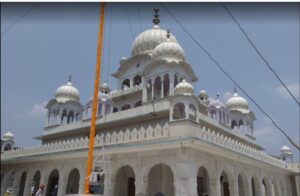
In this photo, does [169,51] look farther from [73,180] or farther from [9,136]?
[9,136]

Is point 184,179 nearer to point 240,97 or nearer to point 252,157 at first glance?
point 252,157

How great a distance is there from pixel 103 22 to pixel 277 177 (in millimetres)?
18258

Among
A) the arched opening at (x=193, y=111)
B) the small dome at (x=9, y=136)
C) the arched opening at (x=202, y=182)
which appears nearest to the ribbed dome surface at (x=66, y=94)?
the small dome at (x=9, y=136)

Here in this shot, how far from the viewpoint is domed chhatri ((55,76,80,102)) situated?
2583 centimetres

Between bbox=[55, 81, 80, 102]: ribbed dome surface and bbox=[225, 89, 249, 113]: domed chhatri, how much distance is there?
14341mm

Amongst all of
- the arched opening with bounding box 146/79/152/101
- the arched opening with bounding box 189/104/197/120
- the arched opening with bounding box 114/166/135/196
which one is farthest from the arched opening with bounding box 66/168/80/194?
the arched opening with bounding box 189/104/197/120

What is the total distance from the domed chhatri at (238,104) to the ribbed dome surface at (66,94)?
14.3 meters

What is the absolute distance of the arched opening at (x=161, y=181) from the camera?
15.1 meters

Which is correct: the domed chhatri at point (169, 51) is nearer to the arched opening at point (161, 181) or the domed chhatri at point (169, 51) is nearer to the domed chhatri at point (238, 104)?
the arched opening at point (161, 181)

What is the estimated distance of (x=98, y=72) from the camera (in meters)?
10.8

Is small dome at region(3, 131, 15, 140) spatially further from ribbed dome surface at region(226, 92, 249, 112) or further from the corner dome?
ribbed dome surface at region(226, 92, 249, 112)

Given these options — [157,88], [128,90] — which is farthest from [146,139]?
[128,90]

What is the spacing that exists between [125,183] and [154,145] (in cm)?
505

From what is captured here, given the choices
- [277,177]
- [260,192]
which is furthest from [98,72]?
[277,177]
